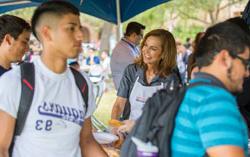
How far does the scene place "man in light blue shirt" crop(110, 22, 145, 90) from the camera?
7.32 meters

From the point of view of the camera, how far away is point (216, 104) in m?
1.71

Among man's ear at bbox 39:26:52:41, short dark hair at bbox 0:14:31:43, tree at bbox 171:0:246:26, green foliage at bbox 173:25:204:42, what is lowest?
man's ear at bbox 39:26:52:41

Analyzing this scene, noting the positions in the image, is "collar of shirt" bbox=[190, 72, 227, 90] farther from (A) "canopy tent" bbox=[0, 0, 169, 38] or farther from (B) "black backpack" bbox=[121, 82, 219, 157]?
(A) "canopy tent" bbox=[0, 0, 169, 38]

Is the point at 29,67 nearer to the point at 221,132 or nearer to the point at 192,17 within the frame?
the point at 221,132

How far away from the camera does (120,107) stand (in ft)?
13.6

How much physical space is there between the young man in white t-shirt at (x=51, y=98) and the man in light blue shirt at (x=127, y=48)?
15.8 ft

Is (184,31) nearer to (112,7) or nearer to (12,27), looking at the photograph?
(112,7)

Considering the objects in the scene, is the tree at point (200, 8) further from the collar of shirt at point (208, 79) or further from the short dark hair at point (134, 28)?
the collar of shirt at point (208, 79)

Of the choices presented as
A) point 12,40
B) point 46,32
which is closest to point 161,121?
point 46,32

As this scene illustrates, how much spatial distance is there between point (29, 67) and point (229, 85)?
0.92 meters

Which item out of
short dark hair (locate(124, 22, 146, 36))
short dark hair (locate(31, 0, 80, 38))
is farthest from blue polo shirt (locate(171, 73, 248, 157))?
short dark hair (locate(124, 22, 146, 36))

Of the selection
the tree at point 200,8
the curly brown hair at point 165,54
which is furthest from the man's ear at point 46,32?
the tree at point 200,8

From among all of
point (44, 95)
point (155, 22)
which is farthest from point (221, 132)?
point (155, 22)

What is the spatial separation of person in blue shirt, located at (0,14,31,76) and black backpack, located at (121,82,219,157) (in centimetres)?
161
